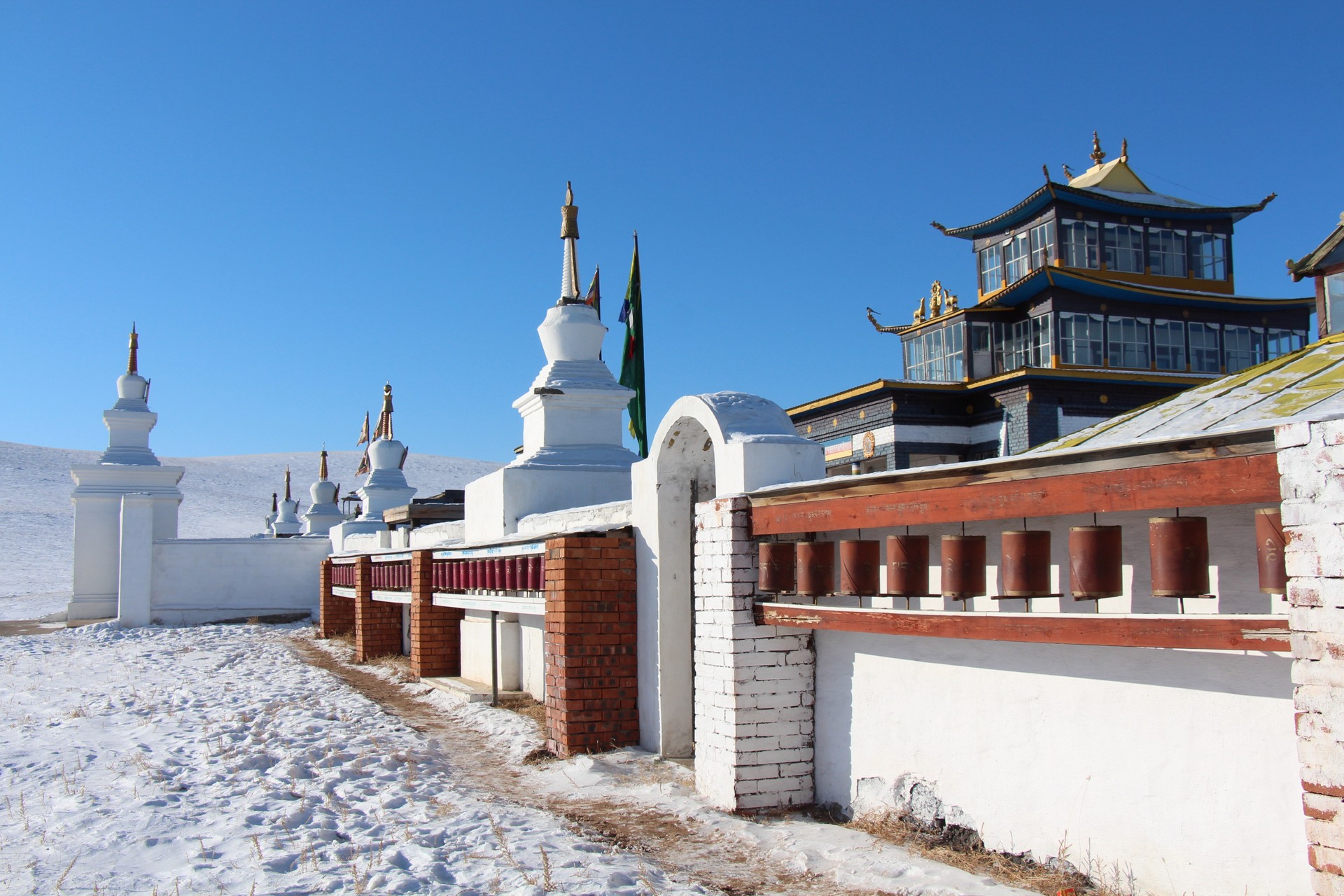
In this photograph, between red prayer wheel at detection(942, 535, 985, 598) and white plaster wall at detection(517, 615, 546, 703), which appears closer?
red prayer wheel at detection(942, 535, 985, 598)

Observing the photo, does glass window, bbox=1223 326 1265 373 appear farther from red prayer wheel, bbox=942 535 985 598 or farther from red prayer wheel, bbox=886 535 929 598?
red prayer wheel, bbox=942 535 985 598

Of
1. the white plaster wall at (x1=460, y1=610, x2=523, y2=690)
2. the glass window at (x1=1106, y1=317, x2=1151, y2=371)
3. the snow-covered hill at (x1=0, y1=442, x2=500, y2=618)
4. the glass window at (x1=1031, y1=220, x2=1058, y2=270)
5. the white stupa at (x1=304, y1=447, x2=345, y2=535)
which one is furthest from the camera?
the snow-covered hill at (x1=0, y1=442, x2=500, y2=618)

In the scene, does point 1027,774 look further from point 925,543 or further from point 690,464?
point 690,464

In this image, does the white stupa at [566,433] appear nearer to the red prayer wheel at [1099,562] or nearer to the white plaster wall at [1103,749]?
the white plaster wall at [1103,749]

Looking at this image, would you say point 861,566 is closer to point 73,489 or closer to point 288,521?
point 288,521

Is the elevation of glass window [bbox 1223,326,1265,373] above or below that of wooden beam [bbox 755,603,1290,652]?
above

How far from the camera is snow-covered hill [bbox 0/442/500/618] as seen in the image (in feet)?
169

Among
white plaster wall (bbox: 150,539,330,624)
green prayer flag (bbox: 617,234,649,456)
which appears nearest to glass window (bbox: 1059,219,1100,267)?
green prayer flag (bbox: 617,234,649,456)

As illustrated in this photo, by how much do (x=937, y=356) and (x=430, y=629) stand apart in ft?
59.1

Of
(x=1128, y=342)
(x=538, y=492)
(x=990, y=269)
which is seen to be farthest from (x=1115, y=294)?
(x=538, y=492)

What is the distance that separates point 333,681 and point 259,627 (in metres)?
10.9

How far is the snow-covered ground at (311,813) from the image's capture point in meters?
5.61

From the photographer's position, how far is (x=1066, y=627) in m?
4.94

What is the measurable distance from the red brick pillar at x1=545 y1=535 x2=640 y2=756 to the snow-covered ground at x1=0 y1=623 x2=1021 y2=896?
0.37 m
